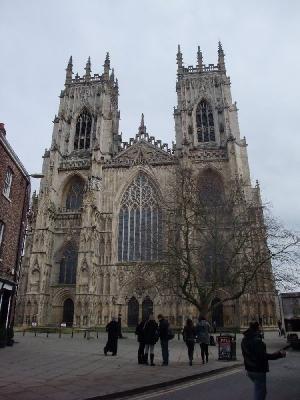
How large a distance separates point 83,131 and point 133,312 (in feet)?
77.9

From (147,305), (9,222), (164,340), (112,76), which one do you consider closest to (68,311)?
(147,305)

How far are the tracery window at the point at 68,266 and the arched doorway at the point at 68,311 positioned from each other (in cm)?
185

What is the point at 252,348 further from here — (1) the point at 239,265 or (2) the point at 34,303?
(2) the point at 34,303

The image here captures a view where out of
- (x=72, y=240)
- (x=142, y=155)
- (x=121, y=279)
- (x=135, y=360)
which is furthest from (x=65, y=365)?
(x=142, y=155)

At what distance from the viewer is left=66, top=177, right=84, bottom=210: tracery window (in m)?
40.8

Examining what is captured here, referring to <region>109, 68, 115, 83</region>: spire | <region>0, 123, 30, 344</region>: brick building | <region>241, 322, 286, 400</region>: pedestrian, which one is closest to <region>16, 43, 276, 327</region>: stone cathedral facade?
<region>109, 68, 115, 83</region>: spire

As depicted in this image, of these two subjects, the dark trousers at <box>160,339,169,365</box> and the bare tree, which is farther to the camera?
the bare tree

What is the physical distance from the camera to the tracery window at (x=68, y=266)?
36094mm

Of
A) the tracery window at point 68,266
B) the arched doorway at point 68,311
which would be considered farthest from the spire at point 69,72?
the arched doorway at point 68,311

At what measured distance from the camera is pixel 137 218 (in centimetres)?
3772

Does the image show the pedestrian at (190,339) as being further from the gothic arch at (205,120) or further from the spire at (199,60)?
the spire at (199,60)

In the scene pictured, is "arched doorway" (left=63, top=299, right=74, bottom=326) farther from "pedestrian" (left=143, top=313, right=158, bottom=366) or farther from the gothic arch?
"pedestrian" (left=143, top=313, right=158, bottom=366)

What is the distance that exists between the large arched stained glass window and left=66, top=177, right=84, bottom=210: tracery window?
18.6ft

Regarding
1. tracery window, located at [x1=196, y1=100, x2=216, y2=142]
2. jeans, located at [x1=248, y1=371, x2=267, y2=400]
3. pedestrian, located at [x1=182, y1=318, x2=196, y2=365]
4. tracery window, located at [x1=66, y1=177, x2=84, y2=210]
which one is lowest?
jeans, located at [x1=248, y1=371, x2=267, y2=400]
